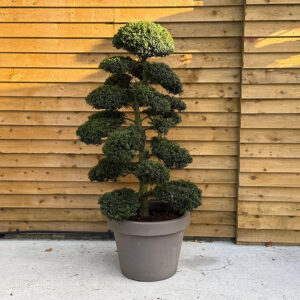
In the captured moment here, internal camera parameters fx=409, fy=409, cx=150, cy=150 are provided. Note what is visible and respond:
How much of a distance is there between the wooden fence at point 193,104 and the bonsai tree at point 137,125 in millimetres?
585

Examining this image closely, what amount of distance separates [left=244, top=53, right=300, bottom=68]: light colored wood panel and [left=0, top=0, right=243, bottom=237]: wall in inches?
4.6

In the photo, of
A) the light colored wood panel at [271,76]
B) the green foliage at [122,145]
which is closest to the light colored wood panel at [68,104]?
the light colored wood panel at [271,76]

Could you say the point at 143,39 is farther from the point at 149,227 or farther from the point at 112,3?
the point at 149,227

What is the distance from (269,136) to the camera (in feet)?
11.1

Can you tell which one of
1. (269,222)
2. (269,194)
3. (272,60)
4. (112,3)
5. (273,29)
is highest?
(112,3)

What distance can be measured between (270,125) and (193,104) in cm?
66

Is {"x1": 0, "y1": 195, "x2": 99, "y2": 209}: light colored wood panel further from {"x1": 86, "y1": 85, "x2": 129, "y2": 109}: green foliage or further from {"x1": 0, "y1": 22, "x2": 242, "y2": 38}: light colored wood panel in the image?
{"x1": 0, "y1": 22, "x2": 242, "y2": 38}: light colored wood panel

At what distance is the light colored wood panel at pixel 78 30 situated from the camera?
3.38 metres

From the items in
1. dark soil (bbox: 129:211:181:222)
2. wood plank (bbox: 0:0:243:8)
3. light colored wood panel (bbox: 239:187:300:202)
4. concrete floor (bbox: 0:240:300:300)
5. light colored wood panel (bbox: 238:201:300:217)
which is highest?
wood plank (bbox: 0:0:243:8)

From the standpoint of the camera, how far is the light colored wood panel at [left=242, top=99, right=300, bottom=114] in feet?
11.0

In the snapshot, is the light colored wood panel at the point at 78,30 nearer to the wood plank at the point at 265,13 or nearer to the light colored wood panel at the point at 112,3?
the light colored wood panel at the point at 112,3

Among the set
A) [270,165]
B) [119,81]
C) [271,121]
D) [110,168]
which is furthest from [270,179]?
[119,81]

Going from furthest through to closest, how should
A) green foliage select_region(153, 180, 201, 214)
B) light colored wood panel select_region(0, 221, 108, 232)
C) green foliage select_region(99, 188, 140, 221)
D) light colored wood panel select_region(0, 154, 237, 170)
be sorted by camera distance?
light colored wood panel select_region(0, 221, 108, 232) → light colored wood panel select_region(0, 154, 237, 170) → green foliage select_region(153, 180, 201, 214) → green foliage select_region(99, 188, 140, 221)

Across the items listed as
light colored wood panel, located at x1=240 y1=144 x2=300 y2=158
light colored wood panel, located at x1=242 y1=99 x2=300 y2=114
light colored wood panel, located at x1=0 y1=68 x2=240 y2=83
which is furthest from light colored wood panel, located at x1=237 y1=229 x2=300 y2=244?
light colored wood panel, located at x1=0 y1=68 x2=240 y2=83
